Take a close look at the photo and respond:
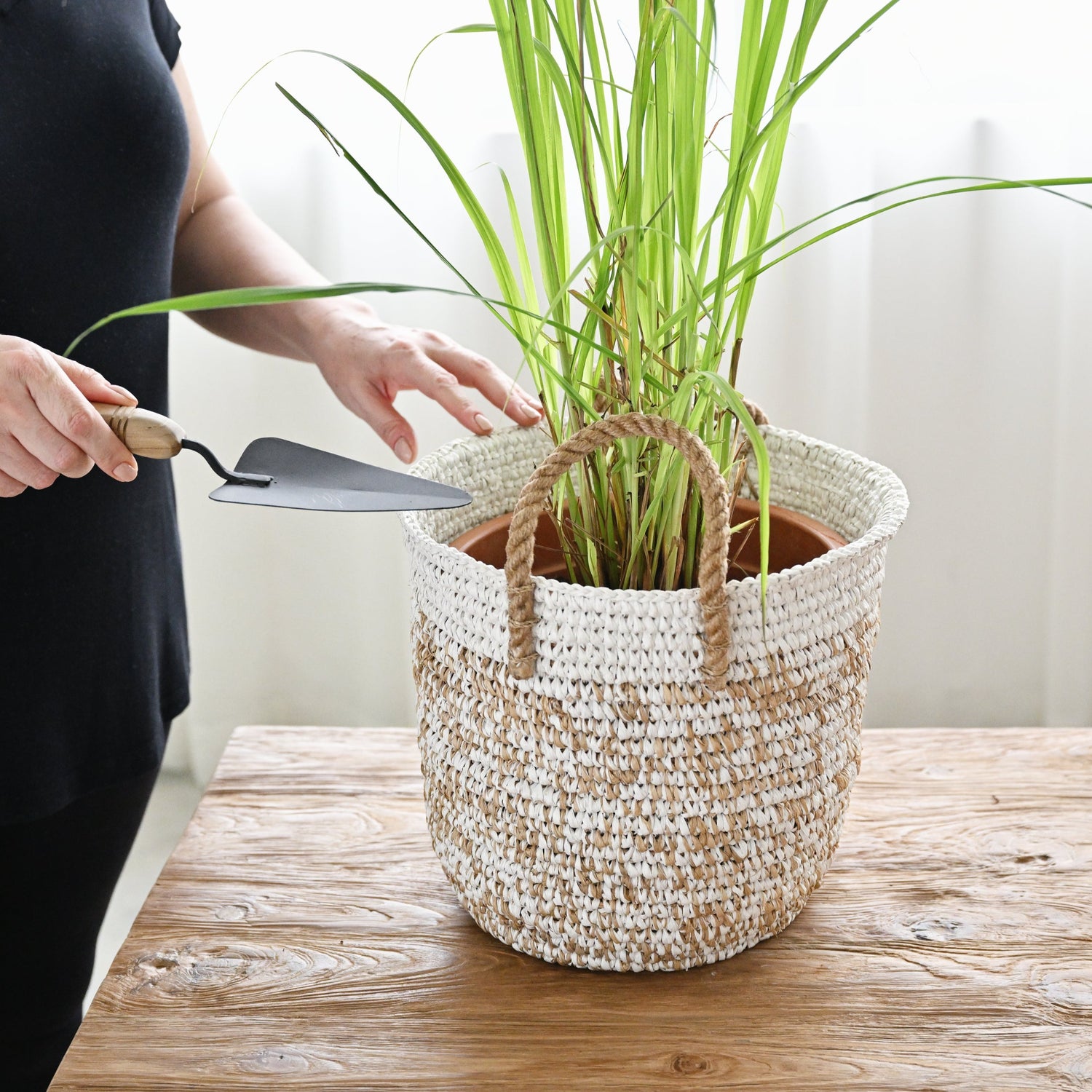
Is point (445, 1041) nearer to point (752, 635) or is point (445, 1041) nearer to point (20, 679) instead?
point (752, 635)

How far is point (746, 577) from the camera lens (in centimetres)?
57

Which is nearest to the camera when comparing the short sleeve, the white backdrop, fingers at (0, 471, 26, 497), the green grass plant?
the green grass plant

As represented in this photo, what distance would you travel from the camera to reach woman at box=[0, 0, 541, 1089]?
0.70m

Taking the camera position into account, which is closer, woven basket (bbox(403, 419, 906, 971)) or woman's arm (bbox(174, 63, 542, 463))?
woven basket (bbox(403, 419, 906, 971))

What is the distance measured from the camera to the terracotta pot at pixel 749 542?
624mm

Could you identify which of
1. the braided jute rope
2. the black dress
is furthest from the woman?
the braided jute rope

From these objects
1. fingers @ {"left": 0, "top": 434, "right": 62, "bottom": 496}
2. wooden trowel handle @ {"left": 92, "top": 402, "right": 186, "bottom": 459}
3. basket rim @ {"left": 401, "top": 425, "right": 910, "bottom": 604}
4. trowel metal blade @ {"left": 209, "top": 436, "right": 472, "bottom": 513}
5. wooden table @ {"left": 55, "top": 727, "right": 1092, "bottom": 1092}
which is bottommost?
wooden table @ {"left": 55, "top": 727, "right": 1092, "bottom": 1092}

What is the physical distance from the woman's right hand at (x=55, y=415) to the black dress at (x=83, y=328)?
0.21 m

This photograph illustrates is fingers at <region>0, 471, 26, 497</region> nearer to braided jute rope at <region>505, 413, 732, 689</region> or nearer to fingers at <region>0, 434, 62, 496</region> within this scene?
fingers at <region>0, 434, 62, 496</region>

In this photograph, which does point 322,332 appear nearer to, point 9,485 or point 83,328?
point 83,328

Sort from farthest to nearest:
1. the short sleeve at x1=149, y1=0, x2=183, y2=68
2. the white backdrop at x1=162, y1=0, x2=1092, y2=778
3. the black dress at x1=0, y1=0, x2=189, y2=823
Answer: the white backdrop at x1=162, y1=0, x2=1092, y2=778 < the short sleeve at x1=149, y1=0, x2=183, y2=68 < the black dress at x1=0, y1=0, x2=189, y2=823

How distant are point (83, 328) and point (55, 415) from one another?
245 mm

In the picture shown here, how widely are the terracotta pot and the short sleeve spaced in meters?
0.48

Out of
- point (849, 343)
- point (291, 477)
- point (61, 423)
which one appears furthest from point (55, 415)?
point (849, 343)
